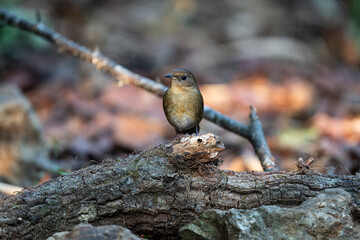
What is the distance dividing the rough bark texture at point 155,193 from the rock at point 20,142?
256cm

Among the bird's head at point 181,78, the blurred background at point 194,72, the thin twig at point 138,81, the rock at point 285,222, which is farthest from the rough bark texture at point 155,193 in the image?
the bird's head at point 181,78

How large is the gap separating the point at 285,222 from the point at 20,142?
4.15m

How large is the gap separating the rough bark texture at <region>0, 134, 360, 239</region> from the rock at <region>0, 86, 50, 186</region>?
2557 millimetres

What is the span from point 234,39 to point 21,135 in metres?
8.79

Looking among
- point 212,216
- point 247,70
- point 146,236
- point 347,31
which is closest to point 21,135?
point 146,236

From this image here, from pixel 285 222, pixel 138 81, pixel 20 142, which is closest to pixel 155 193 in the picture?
pixel 285 222

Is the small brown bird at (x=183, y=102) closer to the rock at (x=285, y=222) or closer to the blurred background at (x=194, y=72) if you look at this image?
the blurred background at (x=194, y=72)

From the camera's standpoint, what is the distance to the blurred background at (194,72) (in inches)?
243

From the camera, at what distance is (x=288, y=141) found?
699cm

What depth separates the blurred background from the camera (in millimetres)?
6160

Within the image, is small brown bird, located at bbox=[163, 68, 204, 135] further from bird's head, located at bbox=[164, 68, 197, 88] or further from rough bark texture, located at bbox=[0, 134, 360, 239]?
rough bark texture, located at bbox=[0, 134, 360, 239]

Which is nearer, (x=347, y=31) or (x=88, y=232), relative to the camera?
(x=88, y=232)

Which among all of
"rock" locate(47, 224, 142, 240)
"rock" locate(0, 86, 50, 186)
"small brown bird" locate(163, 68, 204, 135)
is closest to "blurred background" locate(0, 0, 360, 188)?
"rock" locate(0, 86, 50, 186)

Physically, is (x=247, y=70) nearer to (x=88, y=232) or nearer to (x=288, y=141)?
(x=288, y=141)
